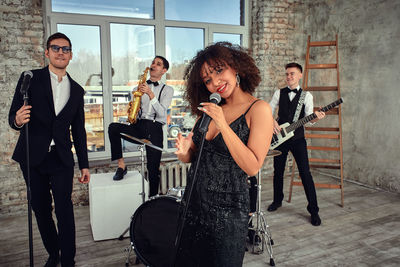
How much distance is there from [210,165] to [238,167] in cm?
13

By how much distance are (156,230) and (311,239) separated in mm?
1849

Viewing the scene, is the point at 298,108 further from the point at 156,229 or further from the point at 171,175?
the point at 156,229

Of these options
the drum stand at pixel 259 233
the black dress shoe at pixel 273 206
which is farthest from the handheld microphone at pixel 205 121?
the black dress shoe at pixel 273 206

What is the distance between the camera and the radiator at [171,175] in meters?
5.08

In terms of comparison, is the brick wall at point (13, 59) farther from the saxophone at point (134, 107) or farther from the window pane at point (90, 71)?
the saxophone at point (134, 107)

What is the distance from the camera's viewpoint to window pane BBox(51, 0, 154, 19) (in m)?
4.61

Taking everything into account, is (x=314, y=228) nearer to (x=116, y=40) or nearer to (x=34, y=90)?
(x=34, y=90)

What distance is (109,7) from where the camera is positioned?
490cm

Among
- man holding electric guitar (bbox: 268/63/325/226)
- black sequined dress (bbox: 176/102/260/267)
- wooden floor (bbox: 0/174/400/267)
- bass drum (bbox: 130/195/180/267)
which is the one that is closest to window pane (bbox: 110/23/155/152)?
wooden floor (bbox: 0/174/400/267)

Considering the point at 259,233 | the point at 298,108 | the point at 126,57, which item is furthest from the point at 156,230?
the point at 126,57

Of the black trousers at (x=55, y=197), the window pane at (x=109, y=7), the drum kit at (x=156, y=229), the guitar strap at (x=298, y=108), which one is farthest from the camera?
the window pane at (x=109, y=7)

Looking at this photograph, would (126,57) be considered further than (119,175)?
Yes

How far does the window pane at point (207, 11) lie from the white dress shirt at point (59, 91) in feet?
9.49

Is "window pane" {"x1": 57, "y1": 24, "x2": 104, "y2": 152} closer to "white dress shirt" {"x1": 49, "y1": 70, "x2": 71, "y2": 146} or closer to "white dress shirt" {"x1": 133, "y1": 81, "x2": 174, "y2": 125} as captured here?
"white dress shirt" {"x1": 133, "y1": 81, "x2": 174, "y2": 125}
